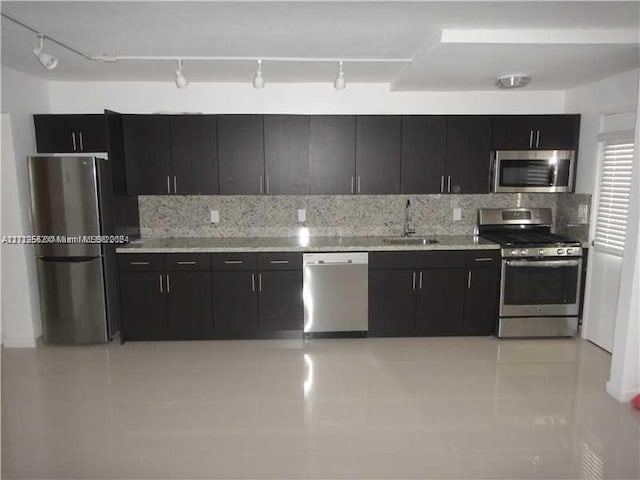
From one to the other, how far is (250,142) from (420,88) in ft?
5.77

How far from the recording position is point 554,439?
271 cm

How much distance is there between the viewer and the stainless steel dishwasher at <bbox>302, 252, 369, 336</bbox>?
416 centimetres

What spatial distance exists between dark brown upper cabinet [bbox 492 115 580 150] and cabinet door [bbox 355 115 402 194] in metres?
0.99

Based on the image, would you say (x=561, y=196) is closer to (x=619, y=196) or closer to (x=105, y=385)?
(x=619, y=196)

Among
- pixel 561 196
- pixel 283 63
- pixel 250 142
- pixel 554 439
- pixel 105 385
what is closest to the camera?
pixel 554 439

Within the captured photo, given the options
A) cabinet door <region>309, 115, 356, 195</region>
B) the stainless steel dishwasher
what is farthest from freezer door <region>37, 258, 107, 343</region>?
cabinet door <region>309, 115, 356, 195</region>

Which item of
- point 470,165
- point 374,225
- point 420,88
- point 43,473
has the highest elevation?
point 420,88

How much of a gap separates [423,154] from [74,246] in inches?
134

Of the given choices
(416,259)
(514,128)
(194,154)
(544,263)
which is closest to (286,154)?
(194,154)

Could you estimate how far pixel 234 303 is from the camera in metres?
4.23

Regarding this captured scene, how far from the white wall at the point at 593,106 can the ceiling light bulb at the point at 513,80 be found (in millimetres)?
814

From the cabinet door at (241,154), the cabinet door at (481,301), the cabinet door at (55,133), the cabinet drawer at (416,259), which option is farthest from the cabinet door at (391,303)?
the cabinet door at (55,133)

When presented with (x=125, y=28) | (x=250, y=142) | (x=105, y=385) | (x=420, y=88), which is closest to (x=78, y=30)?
(x=125, y=28)

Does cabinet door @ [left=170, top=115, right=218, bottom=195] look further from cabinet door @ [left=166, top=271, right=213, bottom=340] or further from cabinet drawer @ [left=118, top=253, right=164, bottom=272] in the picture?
cabinet door @ [left=166, top=271, right=213, bottom=340]
